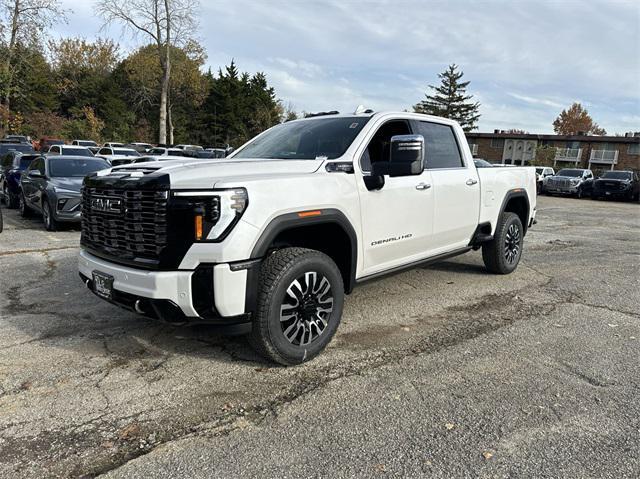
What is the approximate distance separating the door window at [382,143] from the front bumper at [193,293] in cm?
160

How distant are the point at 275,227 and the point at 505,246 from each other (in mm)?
4161

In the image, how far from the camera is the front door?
13.4 feet

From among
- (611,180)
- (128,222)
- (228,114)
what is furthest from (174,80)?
(128,222)

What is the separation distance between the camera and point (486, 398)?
3195mm

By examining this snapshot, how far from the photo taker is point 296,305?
3.52m

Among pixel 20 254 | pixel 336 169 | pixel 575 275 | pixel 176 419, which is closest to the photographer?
pixel 176 419

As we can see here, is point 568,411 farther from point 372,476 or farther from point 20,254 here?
point 20,254

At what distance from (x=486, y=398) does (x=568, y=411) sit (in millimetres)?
489

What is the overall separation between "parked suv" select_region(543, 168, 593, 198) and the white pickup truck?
89.7ft

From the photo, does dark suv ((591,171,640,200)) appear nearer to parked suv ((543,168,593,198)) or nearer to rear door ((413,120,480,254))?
parked suv ((543,168,593,198))

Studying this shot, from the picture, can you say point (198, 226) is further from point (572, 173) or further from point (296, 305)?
point (572, 173)

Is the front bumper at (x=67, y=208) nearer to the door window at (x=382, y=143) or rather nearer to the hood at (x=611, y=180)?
the door window at (x=382, y=143)

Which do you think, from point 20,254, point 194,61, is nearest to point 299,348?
point 20,254

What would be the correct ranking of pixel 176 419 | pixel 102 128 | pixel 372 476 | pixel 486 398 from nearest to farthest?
1. pixel 372 476
2. pixel 176 419
3. pixel 486 398
4. pixel 102 128
